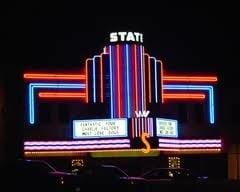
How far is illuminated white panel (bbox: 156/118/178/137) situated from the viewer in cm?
4459

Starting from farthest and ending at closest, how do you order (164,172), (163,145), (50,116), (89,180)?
(50,116), (163,145), (164,172), (89,180)

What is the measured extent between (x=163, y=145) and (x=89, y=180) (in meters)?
13.1

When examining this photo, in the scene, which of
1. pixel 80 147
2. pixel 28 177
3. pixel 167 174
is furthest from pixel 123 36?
pixel 28 177

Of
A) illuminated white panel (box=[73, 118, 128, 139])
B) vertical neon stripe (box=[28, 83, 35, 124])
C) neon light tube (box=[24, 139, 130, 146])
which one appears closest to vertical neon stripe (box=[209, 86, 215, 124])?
illuminated white panel (box=[73, 118, 128, 139])

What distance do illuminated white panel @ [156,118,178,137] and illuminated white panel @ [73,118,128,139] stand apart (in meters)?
1.74

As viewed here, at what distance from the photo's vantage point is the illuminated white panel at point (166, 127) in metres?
44.6

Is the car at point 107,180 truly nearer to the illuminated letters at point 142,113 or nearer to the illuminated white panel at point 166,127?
the illuminated white panel at point 166,127

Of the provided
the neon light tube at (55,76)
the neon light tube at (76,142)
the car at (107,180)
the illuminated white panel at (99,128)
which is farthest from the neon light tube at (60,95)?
the car at (107,180)

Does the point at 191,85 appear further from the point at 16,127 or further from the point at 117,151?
the point at 16,127

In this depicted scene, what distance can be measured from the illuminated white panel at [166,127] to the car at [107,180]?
10457 millimetres

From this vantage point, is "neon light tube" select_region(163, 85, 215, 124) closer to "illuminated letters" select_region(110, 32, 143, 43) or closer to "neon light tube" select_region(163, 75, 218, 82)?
"neon light tube" select_region(163, 75, 218, 82)

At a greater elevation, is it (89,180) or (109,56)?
(109,56)

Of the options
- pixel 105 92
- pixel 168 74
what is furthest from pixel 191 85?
pixel 105 92

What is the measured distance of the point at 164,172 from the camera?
125 ft
